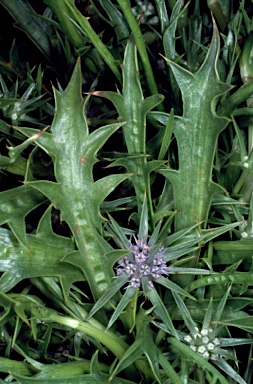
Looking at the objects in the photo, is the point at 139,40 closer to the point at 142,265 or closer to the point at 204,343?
the point at 142,265

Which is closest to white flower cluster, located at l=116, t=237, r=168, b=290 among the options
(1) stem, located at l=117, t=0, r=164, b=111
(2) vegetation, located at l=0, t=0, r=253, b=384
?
(2) vegetation, located at l=0, t=0, r=253, b=384

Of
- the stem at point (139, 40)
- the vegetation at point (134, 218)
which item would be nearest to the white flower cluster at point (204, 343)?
the vegetation at point (134, 218)

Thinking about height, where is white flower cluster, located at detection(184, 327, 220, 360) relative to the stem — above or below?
below

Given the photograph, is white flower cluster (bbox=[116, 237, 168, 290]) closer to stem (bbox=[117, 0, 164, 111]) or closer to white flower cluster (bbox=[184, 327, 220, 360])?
white flower cluster (bbox=[184, 327, 220, 360])

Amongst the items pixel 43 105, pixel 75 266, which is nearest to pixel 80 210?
pixel 75 266

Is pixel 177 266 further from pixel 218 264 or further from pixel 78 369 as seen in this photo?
pixel 78 369

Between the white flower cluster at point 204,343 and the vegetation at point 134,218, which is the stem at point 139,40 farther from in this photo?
the white flower cluster at point 204,343
